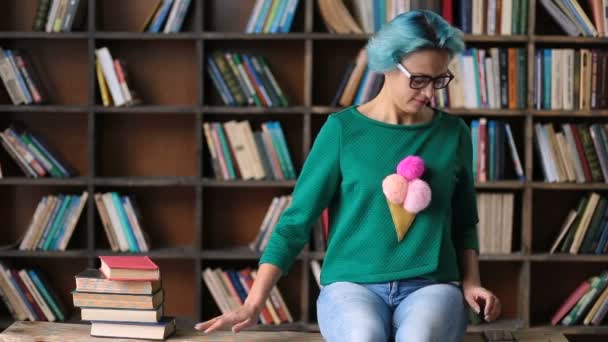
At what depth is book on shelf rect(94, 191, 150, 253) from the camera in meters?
3.61

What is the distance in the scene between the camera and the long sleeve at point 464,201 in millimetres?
2215

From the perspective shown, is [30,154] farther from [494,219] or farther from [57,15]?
[494,219]

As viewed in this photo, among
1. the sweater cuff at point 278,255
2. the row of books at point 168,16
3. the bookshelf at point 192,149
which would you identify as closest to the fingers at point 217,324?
the sweater cuff at point 278,255

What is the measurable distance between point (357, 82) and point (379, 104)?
1.33m

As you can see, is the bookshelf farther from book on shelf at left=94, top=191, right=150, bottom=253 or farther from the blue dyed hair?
the blue dyed hair

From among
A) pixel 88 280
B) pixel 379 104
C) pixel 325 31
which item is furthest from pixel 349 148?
pixel 325 31

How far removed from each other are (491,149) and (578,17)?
64 cm

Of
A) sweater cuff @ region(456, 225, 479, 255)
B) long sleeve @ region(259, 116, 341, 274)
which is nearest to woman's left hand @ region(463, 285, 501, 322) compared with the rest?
sweater cuff @ region(456, 225, 479, 255)

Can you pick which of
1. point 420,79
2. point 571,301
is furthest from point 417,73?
point 571,301

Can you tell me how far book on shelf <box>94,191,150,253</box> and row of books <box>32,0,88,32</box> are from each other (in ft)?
2.33

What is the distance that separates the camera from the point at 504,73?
352 cm

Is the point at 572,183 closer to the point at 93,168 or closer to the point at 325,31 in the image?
the point at 325,31

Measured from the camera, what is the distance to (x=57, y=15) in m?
3.55

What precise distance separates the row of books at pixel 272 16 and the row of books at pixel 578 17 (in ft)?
3.38
